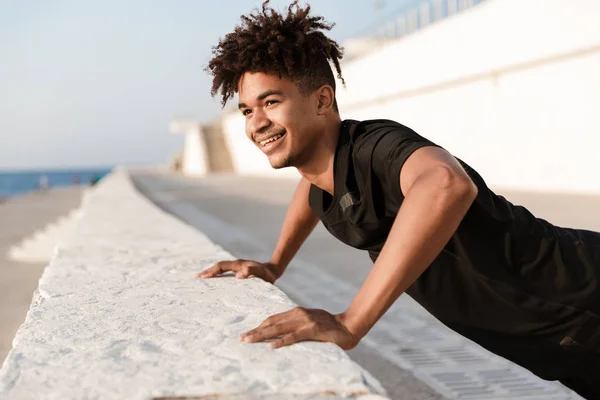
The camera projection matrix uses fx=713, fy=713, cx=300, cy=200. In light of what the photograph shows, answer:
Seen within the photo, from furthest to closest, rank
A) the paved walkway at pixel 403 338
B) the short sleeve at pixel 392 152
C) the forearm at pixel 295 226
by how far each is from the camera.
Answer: the paved walkway at pixel 403 338 < the forearm at pixel 295 226 < the short sleeve at pixel 392 152

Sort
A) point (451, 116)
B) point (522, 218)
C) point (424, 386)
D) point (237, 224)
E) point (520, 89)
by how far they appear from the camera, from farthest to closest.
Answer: point (451, 116) → point (520, 89) → point (237, 224) → point (424, 386) → point (522, 218)

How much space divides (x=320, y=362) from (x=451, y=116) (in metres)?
21.1

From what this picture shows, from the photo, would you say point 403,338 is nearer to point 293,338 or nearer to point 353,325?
point 353,325

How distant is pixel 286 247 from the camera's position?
10.7 ft

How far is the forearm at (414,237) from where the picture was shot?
196cm

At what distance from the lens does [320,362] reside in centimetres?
176

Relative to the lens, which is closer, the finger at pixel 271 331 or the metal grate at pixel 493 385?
the finger at pixel 271 331

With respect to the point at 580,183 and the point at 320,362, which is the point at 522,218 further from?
the point at 580,183

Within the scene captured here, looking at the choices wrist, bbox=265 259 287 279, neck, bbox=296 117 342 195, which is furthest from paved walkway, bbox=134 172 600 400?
neck, bbox=296 117 342 195

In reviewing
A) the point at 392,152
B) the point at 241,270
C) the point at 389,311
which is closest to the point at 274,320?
the point at 392,152

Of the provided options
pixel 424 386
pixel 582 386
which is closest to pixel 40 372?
pixel 582 386

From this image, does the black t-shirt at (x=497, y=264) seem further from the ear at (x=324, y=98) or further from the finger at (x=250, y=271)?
the finger at (x=250, y=271)

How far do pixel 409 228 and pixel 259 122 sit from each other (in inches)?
28.8

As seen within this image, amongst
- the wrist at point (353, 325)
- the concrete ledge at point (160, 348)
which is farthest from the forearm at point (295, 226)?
the wrist at point (353, 325)
